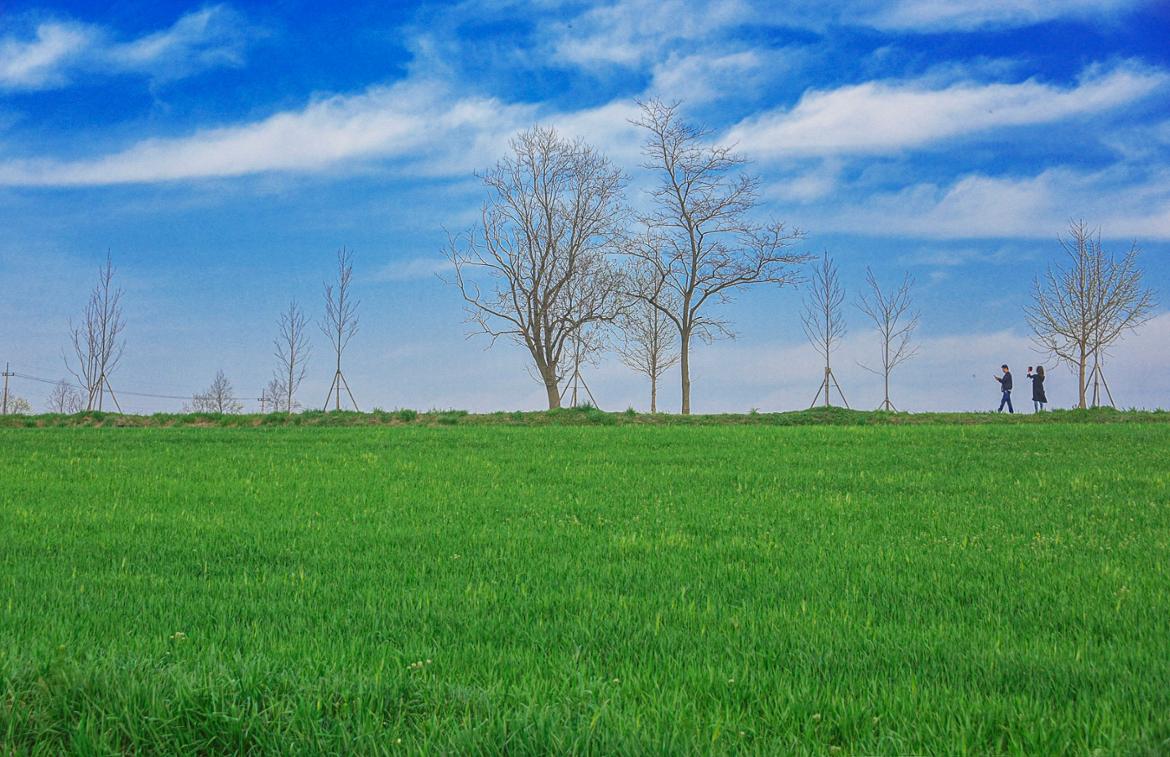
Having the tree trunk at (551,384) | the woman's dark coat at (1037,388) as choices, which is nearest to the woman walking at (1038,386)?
the woman's dark coat at (1037,388)

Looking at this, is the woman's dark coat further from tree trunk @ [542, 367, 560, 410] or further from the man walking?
tree trunk @ [542, 367, 560, 410]

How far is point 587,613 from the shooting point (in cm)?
541

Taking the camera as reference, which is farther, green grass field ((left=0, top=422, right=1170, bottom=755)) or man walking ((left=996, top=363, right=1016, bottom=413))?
man walking ((left=996, top=363, right=1016, bottom=413))

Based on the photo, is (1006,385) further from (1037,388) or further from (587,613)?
(587,613)

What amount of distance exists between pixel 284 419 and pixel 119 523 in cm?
1816

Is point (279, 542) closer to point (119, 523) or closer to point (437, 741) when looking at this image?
point (119, 523)

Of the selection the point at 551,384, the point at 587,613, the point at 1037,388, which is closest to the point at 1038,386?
the point at 1037,388

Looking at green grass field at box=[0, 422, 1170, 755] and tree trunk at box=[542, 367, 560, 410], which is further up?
tree trunk at box=[542, 367, 560, 410]

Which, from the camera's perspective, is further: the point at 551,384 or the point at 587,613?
the point at 551,384

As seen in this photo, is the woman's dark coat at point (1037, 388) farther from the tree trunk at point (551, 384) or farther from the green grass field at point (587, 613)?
the green grass field at point (587, 613)

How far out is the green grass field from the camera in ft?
11.5

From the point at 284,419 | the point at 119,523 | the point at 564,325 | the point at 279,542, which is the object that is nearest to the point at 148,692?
the point at 279,542

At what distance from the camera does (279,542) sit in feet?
26.8

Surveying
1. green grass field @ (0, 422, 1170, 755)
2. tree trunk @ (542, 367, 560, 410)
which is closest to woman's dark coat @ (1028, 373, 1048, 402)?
tree trunk @ (542, 367, 560, 410)
